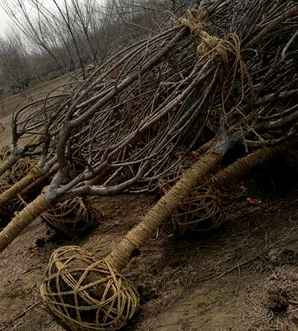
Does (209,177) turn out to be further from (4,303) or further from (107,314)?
(4,303)

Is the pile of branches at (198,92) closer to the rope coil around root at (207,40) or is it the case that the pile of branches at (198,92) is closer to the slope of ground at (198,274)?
the rope coil around root at (207,40)

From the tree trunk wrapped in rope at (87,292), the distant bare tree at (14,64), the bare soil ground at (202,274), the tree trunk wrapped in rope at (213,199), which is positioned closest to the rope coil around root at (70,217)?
A: the bare soil ground at (202,274)

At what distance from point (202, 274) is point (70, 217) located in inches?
55.1

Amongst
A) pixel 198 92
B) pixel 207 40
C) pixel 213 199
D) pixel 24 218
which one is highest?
pixel 207 40

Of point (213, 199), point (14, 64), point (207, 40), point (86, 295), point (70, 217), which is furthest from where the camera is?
point (14, 64)

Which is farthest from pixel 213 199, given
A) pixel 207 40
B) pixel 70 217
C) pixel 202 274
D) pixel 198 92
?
pixel 70 217

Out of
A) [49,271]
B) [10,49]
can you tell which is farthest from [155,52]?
[10,49]

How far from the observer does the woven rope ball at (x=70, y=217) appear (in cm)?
398

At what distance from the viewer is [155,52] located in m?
3.35

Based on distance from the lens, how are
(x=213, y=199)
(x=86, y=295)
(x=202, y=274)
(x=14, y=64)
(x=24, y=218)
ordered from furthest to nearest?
(x=14, y=64) → (x=24, y=218) → (x=213, y=199) → (x=202, y=274) → (x=86, y=295)

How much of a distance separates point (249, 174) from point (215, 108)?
62 cm

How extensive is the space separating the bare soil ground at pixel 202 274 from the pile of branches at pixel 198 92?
0.46 metres

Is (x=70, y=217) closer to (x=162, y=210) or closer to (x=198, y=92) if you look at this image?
(x=162, y=210)

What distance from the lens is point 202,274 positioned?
9.89ft
